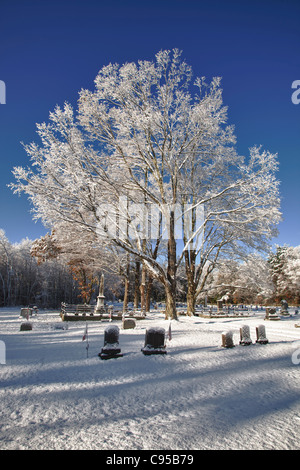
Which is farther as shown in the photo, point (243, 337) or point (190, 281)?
point (190, 281)

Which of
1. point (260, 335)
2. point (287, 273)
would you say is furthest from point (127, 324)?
point (287, 273)

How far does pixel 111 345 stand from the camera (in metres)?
7.07

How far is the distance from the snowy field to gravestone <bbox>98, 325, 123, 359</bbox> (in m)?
0.24

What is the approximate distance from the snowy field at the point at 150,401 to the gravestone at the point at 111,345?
24 centimetres

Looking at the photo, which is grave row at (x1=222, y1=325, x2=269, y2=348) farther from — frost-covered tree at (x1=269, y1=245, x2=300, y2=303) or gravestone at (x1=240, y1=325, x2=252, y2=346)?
frost-covered tree at (x1=269, y1=245, x2=300, y2=303)

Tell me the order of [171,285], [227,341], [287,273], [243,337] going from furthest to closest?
[287,273] → [171,285] → [243,337] → [227,341]

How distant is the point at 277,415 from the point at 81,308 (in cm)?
2106

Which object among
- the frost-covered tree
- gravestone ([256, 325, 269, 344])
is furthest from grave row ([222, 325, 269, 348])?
the frost-covered tree

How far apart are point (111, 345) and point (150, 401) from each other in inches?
124

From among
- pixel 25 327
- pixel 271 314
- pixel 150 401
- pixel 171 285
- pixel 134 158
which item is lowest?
pixel 271 314

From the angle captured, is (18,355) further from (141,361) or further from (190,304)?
(190,304)

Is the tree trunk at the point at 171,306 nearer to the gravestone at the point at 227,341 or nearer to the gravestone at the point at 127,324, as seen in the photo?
the gravestone at the point at 127,324

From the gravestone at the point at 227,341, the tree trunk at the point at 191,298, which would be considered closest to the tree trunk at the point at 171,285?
the gravestone at the point at 227,341

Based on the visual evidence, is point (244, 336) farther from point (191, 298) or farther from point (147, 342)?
point (191, 298)
